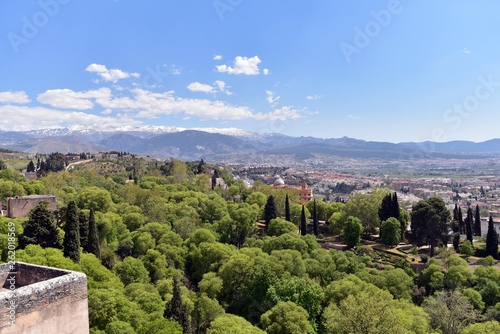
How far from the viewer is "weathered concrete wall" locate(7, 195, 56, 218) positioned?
35.2 m

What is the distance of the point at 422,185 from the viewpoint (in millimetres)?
183875

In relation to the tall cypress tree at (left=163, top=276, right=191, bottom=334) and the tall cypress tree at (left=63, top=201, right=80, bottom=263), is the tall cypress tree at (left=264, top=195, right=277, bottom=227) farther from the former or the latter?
the tall cypress tree at (left=63, top=201, right=80, bottom=263)

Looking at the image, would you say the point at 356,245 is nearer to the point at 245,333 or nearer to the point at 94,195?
the point at 245,333

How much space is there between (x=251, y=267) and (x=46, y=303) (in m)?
26.1

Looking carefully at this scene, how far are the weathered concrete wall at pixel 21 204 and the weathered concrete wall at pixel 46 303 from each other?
108 ft

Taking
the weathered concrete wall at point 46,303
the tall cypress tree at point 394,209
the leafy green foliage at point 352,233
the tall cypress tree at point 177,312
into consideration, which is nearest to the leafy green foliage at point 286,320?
the tall cypress tree at point 177,312

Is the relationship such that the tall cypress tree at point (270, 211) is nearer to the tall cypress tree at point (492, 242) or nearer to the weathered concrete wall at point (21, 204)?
the tall cypress tree at point (492, 242)

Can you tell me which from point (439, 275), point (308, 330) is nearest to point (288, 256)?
point (308, 330)

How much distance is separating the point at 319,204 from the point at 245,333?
43703 millimetres

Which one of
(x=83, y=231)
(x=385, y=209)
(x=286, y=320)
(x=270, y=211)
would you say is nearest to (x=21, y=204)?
(x=83, y=231)

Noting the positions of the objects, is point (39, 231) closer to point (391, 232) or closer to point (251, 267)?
point (251, 267)

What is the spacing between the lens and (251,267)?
31.7m

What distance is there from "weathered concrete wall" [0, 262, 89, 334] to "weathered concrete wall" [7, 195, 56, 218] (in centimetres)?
3302

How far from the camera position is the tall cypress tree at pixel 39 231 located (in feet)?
82.5
